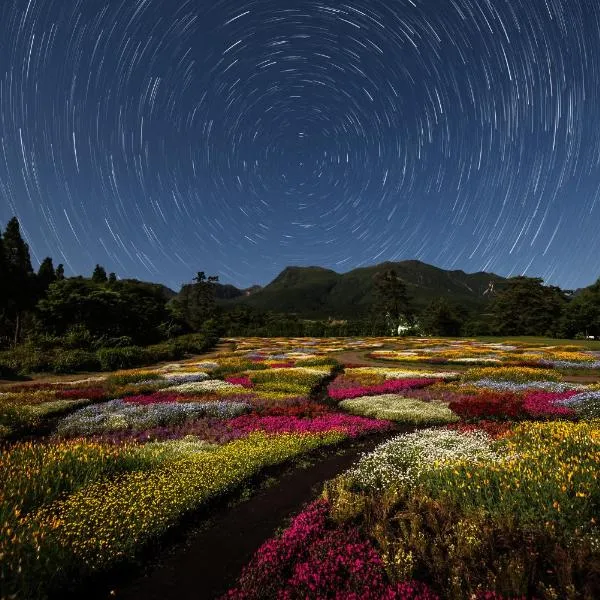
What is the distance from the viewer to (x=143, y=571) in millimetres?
6539

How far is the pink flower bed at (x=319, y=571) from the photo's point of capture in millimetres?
5246

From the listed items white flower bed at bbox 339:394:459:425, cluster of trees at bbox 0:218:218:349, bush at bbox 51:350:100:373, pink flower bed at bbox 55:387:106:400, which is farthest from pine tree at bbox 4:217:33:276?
white flower bed at bbox 339:394:459:425

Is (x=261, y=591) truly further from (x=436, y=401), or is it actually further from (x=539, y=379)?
(x=539, y=379)

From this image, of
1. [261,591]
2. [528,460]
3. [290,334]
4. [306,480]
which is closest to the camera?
Answer: [261,591]

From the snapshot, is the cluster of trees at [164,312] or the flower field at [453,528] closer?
the flower field at [453,528]

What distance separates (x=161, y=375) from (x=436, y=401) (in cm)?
2091

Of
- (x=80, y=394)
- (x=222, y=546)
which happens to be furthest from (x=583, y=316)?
(x=222, y=546)

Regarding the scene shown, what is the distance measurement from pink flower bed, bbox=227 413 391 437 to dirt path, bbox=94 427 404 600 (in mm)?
3489

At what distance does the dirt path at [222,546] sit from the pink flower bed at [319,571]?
1.99 feet

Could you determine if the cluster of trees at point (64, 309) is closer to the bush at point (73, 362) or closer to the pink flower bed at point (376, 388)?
the bush at point (73, 362)

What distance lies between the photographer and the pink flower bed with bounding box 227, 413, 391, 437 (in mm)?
14242

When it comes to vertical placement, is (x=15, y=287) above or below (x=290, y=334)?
above

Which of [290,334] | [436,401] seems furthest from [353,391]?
[290,334]

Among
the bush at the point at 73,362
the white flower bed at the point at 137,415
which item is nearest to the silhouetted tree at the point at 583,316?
the white flower bed at the point at 137,415
